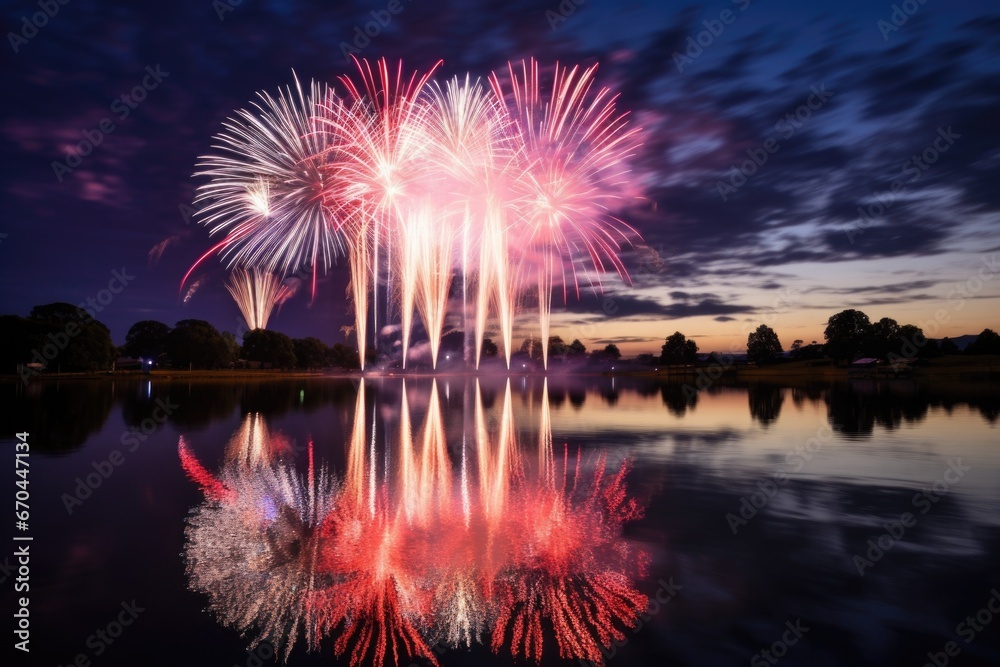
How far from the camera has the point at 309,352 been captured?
5610 inches

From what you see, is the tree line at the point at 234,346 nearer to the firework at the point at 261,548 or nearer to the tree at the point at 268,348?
the tree at the point at 268,348

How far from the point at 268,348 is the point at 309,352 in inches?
777

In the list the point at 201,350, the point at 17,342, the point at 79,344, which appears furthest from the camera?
the point at 201,350

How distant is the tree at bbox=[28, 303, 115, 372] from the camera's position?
260 feet

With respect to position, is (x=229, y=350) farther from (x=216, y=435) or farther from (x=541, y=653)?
(x=541, y=653)

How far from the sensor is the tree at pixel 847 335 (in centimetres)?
12588

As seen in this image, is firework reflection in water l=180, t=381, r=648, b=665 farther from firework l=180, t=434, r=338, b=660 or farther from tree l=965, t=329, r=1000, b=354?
tree l=965, t=329, r=1000, b=354

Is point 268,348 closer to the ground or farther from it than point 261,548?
farther from it

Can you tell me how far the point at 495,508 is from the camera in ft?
37.5

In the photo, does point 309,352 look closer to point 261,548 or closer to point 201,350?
point 201,350

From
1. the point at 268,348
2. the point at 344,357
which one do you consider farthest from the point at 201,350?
the point at 344,357

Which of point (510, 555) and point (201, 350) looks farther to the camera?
point (201, 350)

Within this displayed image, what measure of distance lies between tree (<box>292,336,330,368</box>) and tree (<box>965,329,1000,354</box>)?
137 meters

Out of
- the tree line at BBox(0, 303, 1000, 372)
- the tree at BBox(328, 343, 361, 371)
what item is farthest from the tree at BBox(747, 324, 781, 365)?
the tree at BBox(328, 343, 361, 371)
